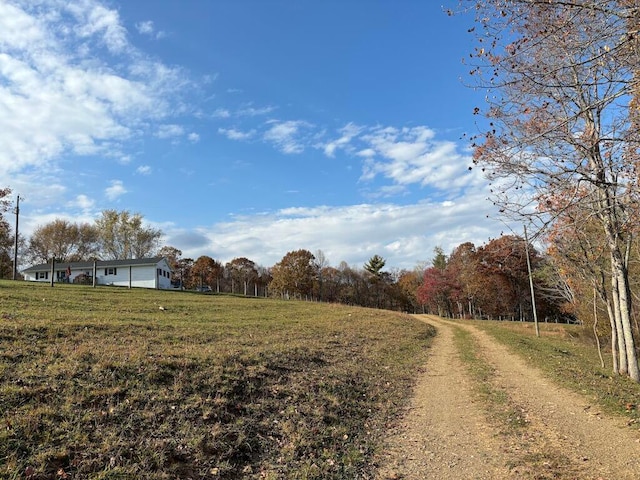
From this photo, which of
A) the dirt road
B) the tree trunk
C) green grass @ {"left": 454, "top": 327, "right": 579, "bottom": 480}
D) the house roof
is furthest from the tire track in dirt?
the house roof

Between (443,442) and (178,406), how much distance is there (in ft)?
13.3

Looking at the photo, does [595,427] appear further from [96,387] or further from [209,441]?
[96,387]

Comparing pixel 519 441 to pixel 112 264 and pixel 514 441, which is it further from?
pixel 112 264

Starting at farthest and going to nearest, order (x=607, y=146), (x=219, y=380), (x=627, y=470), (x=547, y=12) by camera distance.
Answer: (x=219, y=380), (x=607, y=146), (x=547, y=12), (x=627, y=470)

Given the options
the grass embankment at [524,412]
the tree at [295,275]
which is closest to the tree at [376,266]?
the tree at [295,275]

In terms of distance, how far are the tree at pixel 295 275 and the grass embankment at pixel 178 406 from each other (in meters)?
47.4

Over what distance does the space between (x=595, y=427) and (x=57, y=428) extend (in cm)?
774

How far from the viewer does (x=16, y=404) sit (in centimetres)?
537

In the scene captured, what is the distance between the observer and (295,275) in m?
58.9

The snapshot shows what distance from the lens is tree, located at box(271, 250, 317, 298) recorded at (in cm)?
5900

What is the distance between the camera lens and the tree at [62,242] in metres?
60.6

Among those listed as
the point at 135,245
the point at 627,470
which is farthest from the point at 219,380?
the point at 135,245

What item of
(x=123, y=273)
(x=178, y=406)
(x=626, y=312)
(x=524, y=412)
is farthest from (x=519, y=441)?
(x=123, y=273)

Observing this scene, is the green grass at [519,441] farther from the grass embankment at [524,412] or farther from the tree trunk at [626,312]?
the tree trunk at [626,312]
